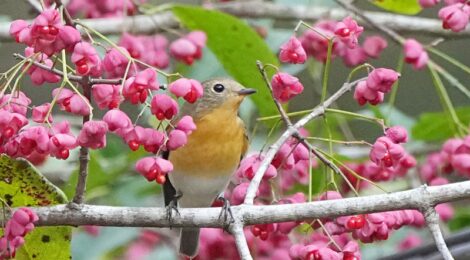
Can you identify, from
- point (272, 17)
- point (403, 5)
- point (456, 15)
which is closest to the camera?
point (456, 15)

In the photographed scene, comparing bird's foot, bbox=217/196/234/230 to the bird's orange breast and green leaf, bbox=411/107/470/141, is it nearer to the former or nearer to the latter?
the bird's orange breast

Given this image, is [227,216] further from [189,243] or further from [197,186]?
[189,243]

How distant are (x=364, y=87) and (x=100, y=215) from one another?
0.66 meters

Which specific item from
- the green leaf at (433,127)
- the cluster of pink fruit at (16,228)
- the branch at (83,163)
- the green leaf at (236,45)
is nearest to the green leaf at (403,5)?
the green leaf at (433,127)

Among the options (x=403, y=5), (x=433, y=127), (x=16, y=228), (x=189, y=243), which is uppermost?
(x=403, y=5)

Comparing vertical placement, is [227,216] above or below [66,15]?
below

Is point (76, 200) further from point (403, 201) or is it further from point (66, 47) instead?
point (403, 201)

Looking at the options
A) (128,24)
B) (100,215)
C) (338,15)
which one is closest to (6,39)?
(128,24)

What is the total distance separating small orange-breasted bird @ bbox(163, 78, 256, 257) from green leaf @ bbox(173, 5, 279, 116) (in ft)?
0.20

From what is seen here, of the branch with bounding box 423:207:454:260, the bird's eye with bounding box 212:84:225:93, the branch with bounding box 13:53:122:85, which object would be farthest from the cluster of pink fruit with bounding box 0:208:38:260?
the bird's eye with bounding box 212:84:225:93

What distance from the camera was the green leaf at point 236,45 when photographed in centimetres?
349

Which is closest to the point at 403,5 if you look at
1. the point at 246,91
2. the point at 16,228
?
the point at 246,91

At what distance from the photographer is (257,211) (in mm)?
2488

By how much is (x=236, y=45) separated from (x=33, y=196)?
1030 mm
